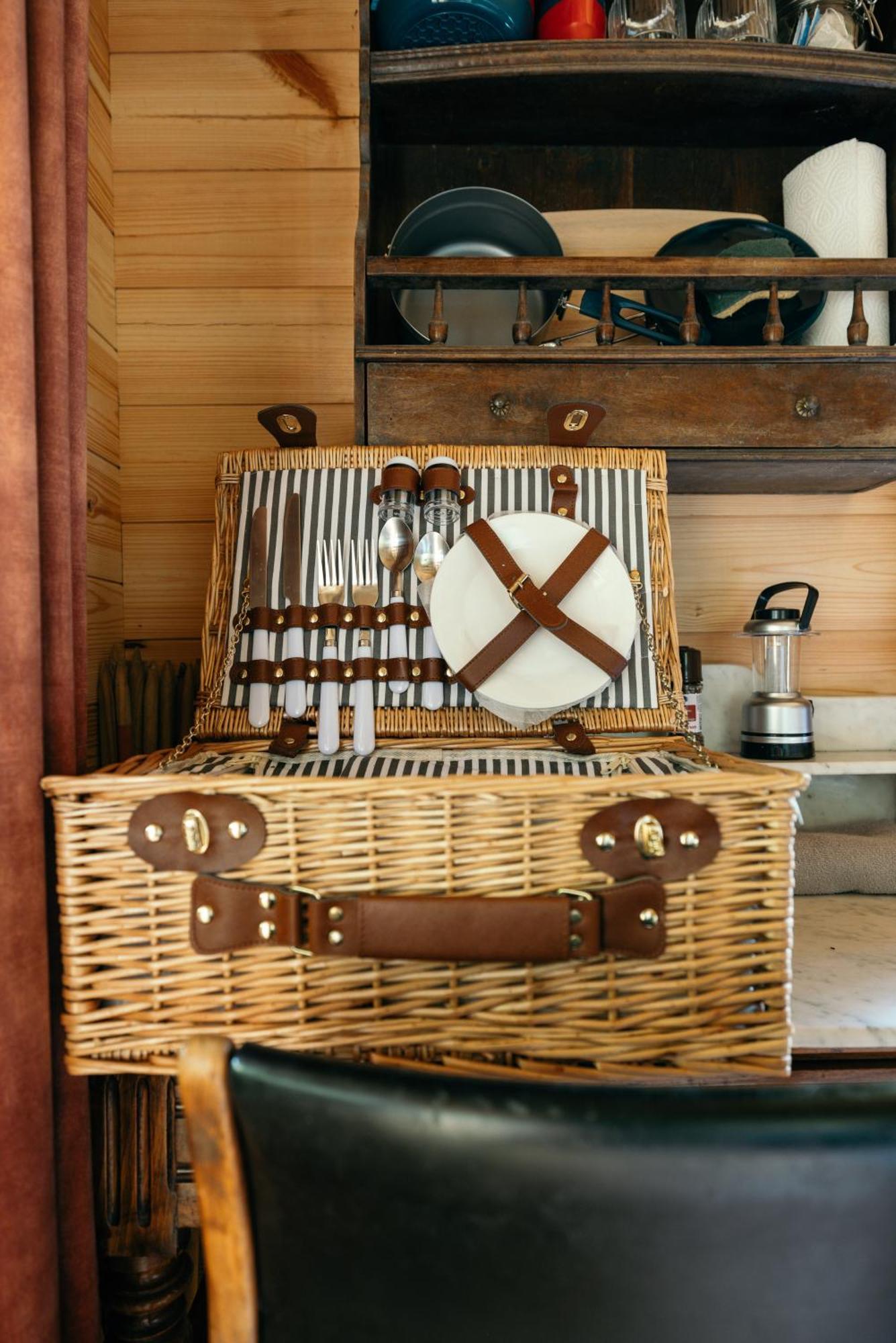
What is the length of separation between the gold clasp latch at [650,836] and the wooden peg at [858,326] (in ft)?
2.69

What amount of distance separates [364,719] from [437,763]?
0.44 feet

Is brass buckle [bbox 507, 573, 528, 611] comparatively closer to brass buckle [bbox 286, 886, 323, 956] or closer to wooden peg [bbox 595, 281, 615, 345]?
wooden peg [bbox 595, 281, 615, 345]

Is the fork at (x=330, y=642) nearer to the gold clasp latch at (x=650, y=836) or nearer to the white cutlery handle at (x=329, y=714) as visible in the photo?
the white cutlery handle at (x=329, y=714)

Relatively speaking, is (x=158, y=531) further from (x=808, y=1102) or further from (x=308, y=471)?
(x=808, y=1102)

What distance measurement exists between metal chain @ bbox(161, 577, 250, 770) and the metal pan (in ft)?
1.60

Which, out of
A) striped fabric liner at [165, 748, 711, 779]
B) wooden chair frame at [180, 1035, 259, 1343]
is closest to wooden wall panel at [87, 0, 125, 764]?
striped fabric liner at [165, 748, 711, 779]

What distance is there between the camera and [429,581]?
1146 mm

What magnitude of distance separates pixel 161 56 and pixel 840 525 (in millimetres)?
1509

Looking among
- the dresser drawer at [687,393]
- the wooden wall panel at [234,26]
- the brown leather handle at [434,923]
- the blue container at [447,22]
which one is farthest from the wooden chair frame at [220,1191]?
the wooden wall panel at [234,26]

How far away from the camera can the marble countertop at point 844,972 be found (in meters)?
0.79

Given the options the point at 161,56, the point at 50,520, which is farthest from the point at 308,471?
the point at 161,56

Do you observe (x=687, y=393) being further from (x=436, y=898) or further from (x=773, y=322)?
(x=436, y=898)

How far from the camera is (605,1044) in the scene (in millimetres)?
733

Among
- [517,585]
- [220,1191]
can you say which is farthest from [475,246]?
[220,1191]
